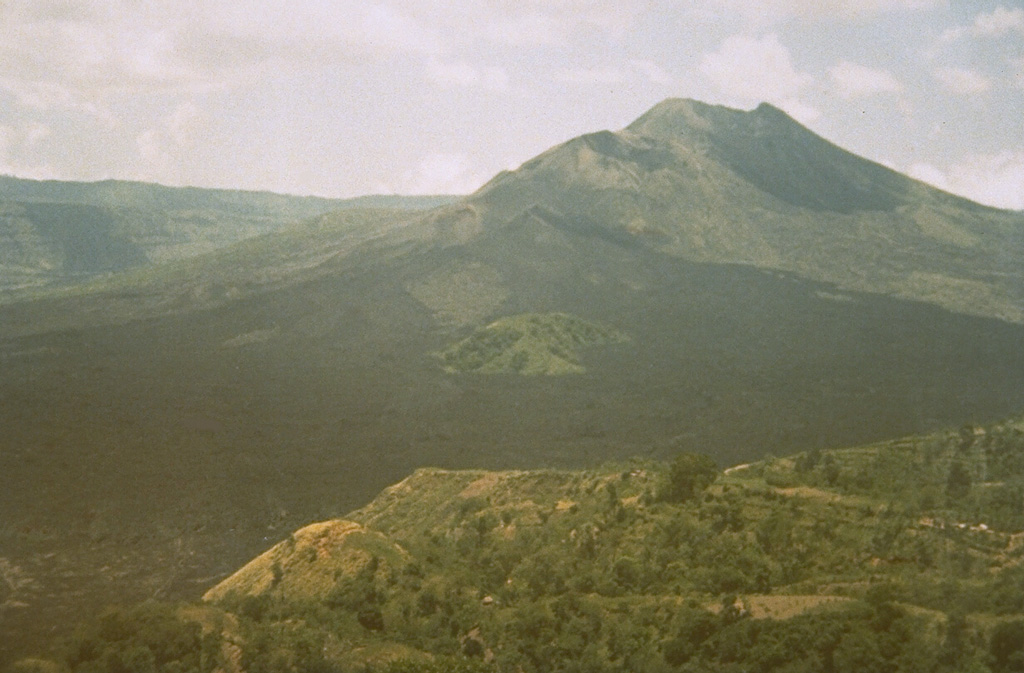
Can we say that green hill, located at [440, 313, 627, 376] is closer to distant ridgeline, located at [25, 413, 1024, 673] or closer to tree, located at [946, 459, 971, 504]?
distant ridgeline, located at [25, 413, 1024, 673]

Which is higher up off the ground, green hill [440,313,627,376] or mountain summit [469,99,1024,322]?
mountain summit [469,99,1024,322]

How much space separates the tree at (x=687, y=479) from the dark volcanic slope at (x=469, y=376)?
20880 mm

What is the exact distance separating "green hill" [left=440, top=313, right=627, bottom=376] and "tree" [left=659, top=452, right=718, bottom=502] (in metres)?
56.5

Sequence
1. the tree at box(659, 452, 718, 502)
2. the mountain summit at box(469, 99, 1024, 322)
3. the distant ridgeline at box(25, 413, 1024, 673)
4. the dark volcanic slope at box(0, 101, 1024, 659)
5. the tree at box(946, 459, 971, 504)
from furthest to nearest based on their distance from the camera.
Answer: the mountain summit at box(469, 99, 1024, 322) < the dark volcanic slope at box(0, 101, 1024, 659) < the tree at box(659, 452, 718, 502) < the tree at box(946, 459, 971, 504) < the distant ridgeline at box(25, 413, 1024, 673)

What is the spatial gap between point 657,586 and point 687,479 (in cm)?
582

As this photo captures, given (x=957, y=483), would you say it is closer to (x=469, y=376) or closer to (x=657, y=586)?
(x=657, y=586)

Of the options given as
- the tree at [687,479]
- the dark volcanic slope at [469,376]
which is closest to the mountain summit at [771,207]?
the dark volcanic slope at [469,376]

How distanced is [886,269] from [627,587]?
413 ft

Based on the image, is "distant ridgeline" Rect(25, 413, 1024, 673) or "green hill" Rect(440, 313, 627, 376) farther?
"green hill" Rect(440, 313, 627, 376)

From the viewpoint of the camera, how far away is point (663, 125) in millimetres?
189000

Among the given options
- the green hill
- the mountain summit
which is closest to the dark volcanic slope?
the mountain summit

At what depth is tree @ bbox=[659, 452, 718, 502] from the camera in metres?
29.9

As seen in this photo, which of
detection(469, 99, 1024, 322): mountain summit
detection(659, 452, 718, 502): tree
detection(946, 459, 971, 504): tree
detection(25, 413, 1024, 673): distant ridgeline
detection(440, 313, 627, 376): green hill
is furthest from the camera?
detection(469, 99, 1024, 322): mountain summit

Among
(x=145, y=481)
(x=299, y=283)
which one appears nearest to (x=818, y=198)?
(x=299, y=283)
